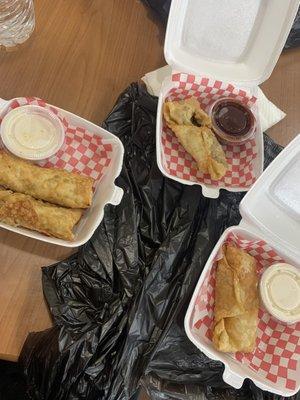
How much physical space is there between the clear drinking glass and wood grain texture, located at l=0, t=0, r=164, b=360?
3 cm

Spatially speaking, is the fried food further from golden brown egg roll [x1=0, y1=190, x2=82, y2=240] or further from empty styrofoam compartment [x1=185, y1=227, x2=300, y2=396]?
golden brown egg roll [x1=0, y1=190, x2=82, y2=240]

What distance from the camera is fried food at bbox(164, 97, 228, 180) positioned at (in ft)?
3.74

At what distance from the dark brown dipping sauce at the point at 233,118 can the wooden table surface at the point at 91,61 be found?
179 mm

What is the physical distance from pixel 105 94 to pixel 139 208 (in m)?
0.35

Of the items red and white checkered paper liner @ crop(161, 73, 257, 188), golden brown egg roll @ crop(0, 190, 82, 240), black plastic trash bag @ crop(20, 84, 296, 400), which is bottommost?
black plastic trash bag @ crop(20, 84, 296, 400)

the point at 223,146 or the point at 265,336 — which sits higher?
the point at 223,146

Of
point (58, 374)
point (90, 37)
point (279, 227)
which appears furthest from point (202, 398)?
point (90, 37)

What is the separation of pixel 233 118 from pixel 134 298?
53 centimetres

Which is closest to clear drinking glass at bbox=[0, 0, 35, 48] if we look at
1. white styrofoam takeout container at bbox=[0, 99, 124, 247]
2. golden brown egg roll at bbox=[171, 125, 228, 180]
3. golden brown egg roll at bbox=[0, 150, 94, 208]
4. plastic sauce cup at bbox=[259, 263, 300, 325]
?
white styrofoam takeout container at bbox=[0, 99, 124, 247]

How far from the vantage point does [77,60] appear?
1296mm

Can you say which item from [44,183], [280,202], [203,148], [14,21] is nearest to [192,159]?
[203,148]

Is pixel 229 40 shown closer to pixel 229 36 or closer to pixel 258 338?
pixel 229 36

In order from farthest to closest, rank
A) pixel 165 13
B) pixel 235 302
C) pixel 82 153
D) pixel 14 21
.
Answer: pixel 165 13 → pixel 14 21 → pixel 82 153 → pixel 235 302

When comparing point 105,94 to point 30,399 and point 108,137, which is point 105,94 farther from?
point 30,399
